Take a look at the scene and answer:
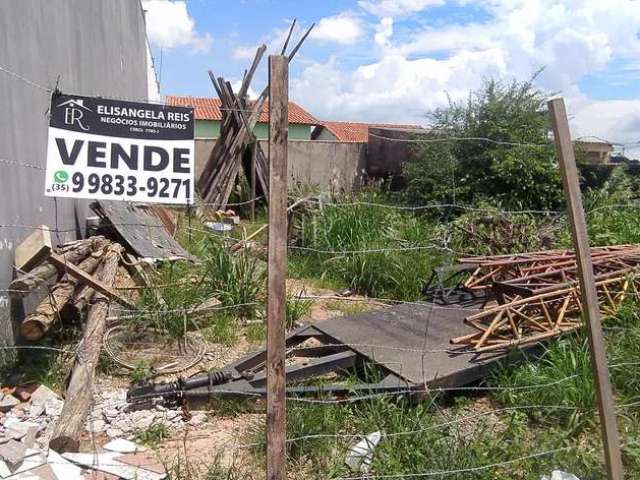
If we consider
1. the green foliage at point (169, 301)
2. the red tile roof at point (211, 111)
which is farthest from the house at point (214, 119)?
the green foliage at point (169, 301)

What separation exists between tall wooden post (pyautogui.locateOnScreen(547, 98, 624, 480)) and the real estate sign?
6.55 feet

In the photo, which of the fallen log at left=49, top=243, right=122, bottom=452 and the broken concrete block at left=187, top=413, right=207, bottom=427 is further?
the broken concrete block at left=187, top=413, right=207, bottom=427

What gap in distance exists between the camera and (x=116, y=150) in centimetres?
329

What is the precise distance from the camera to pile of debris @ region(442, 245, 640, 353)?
13.3 feet

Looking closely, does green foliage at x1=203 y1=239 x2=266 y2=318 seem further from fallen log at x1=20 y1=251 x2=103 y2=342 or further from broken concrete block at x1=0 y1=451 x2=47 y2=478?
broken concrete block at x1=0 y1=451 x2=47 y2=478

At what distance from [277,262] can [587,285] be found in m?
1.39

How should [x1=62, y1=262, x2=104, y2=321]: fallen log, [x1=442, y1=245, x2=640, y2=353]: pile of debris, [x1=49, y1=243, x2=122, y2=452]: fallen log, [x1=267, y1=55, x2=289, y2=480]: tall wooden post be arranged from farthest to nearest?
[x1=62, y1=262, x2=104, y2=321]: fallen log < [x1=442, y1=245, x2=640, y2=353]: pile of debris < [x1=49, y1=243, x2=122, y2=452]: fallen log < [x1=267, y1=55, x2=289, y2=480]: tall wooden post

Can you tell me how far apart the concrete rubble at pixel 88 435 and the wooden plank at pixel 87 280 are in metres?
0.89

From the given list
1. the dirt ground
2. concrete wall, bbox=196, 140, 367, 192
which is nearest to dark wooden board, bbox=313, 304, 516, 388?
the dirt ground

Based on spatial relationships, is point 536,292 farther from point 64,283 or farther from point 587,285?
point 64,283

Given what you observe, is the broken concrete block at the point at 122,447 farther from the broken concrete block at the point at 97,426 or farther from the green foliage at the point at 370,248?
the green foliage at the point at 370,248

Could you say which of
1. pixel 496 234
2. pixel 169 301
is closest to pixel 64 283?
pixel 169 301

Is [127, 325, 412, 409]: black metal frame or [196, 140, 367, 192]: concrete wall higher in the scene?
[196, 140, 367, 192]: concrete wall

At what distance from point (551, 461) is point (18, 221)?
13.0 ft
